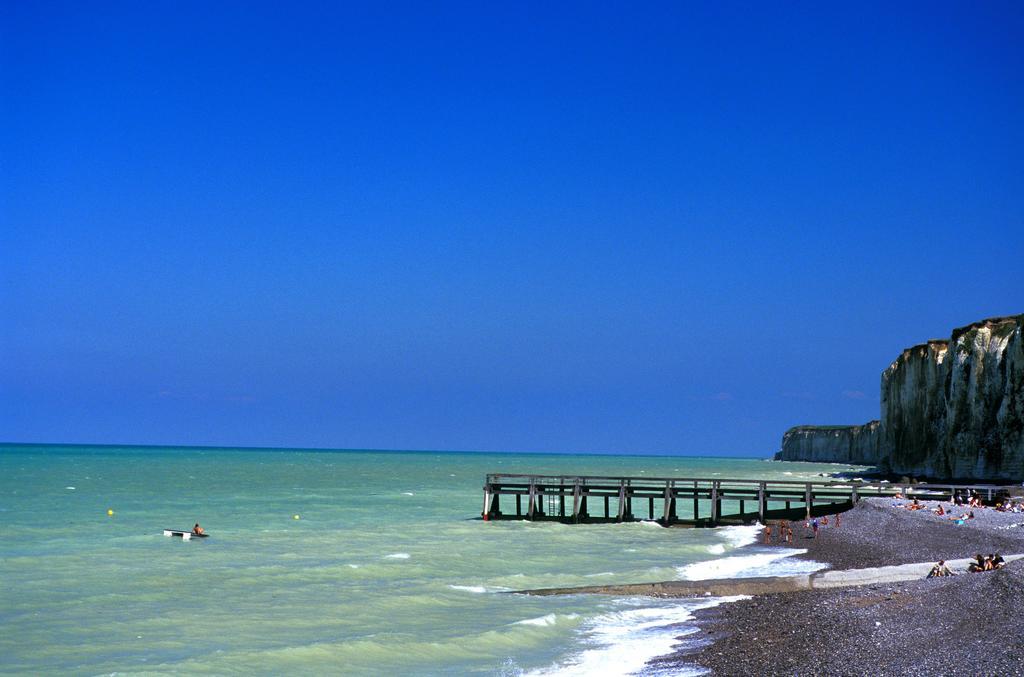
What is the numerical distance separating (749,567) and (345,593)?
10.6 meters

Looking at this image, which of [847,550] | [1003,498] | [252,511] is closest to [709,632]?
[847,550]

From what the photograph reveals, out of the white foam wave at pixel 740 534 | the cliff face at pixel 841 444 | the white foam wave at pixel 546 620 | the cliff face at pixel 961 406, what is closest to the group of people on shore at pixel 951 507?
the white foam wave at pixel 740 534

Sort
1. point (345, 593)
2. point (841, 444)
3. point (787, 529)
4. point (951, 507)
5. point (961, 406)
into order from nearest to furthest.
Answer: point (345, 593), point (787, 529), point (951, 507), point (961, 406), point (841, 444)

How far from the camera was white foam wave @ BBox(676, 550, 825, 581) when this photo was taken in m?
24.6

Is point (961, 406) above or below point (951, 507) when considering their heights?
above

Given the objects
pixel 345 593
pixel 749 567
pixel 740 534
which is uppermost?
pixel 740 534

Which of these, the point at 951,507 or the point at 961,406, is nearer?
the point at 951,507

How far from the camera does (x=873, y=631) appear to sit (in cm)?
1455

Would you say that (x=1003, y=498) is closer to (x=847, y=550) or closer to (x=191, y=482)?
(x=847, y=550)

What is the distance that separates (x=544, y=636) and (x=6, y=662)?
29.2ft

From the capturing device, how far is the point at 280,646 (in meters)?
17.1

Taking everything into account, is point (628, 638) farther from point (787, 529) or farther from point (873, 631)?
point (787, 529)

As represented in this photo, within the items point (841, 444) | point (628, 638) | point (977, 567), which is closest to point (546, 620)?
point (628, 638)

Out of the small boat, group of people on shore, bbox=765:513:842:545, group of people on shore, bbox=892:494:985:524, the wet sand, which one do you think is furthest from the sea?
group of people on shore, bbox=892:494:985:524
